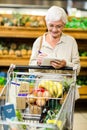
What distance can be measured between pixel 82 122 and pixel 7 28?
1897mm

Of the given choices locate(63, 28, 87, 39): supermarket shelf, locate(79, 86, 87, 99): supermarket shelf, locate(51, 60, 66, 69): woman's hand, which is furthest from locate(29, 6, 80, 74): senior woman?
locate(79, 86, 87, 99): supermarket shelf

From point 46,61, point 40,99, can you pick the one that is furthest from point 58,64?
point 40,99

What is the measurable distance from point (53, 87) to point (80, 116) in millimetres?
2650

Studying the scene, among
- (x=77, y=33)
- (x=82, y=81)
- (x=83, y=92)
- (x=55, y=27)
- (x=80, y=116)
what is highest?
(x=55, y=27)

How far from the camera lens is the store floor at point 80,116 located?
475 centimetres

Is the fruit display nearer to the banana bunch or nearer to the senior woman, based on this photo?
the senior woman

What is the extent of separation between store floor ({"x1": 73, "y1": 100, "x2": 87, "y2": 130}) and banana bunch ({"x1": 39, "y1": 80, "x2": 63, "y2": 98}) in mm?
2056

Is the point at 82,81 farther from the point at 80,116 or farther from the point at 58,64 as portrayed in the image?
the point at 58,64

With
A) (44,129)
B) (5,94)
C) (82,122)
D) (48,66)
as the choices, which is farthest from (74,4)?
(44,129)

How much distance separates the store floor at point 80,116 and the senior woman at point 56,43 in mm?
1603

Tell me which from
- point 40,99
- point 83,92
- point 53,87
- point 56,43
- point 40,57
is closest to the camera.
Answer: point 40,99

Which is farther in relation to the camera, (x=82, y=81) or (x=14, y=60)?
(x=82, y=81)

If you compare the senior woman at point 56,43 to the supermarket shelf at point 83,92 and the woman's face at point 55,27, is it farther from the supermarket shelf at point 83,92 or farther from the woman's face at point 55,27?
the supermarket shelf at point 83,92

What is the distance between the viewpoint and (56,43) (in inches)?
134
